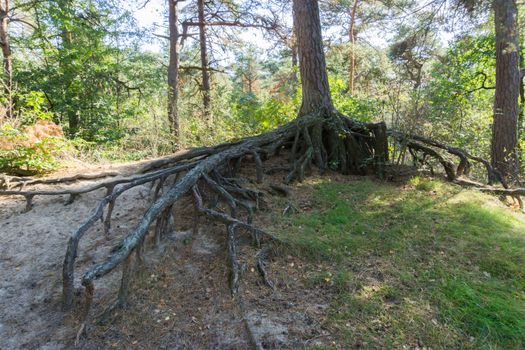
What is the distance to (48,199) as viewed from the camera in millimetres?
4535

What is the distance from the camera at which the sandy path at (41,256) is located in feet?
8.11

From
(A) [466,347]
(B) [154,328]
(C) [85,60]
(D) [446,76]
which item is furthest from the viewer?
(D) [446,76]

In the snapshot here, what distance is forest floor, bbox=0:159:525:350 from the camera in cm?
236

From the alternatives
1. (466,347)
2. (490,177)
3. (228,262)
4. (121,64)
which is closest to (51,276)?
(228,262)

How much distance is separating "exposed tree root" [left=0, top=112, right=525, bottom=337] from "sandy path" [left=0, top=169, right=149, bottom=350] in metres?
0.21

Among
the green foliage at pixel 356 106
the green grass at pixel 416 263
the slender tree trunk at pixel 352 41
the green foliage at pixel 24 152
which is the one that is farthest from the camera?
the slender tree trunk at pixel 352 41

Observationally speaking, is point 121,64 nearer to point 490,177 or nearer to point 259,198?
point 259,198

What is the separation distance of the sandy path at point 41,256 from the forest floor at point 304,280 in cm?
1

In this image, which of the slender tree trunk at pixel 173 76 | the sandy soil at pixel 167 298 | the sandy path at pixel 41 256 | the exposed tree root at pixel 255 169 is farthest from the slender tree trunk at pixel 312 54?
the slender tree trunk at pixel 173 76

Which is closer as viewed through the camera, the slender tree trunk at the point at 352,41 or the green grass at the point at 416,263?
the green grass at the point at 416,263

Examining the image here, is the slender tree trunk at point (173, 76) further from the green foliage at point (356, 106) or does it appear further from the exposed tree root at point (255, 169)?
the exposed tree root at point (255, 169)

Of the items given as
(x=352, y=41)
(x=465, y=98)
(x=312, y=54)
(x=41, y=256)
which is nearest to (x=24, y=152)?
(x=41, y=256)

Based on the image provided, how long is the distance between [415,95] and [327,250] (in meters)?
3.50

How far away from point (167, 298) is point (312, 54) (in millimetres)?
4794
